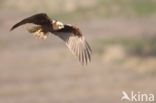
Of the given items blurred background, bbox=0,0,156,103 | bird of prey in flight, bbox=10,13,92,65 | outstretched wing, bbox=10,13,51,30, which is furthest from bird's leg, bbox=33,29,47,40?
blurred background, bbox=0,0,156,103

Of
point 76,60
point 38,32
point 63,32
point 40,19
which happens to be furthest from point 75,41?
point 76,60

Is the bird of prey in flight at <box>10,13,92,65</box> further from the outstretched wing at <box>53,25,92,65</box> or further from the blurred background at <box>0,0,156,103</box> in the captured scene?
the blurred background at <box>0,0,156,103</box>

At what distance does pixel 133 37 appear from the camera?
27.2 meters

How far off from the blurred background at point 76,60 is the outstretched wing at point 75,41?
952cm

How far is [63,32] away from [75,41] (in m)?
0.16

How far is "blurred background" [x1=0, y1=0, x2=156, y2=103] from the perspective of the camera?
21.8 m

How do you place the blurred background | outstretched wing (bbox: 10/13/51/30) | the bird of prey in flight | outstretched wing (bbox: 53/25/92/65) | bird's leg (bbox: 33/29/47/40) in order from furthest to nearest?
the blurred background → outstretched wing (bbox: 53/25/92/65) → bird's leg (bbox: 33/29/47/40) → the bird of prey in flight → outstretched wing (bbox: 10/13/51/30)

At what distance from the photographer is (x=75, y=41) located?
34.6 feet

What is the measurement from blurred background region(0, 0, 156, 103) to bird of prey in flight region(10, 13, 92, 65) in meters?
9.58

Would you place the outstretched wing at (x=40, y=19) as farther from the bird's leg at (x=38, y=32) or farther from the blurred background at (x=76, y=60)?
the blurred background at (x=76, y=60)

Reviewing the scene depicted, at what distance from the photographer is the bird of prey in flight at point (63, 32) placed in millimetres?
9492

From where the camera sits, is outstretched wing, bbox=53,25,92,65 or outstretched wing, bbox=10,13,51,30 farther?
outstretched wing, bbox=53,25,92,65

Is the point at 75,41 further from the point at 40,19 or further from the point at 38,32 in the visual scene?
the point at 40,19

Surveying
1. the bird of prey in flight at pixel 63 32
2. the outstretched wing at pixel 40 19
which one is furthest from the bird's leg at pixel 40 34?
the outstretched wing at pixel 40 19
